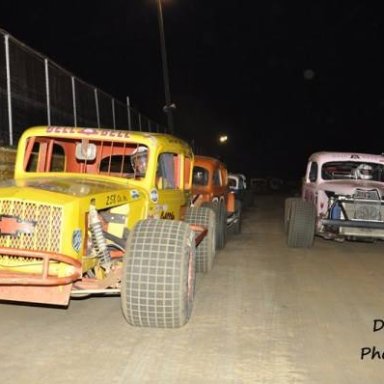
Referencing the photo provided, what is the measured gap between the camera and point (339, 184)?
1312 centimetres

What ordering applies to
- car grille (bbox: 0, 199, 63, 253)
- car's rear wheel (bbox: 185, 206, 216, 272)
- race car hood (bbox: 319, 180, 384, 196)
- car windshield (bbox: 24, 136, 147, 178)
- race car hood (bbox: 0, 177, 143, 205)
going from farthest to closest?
race car hood (bbox: 319, 180, 384, 196) < car's rear wheel (bbox: 185, 206, 216, 272) < car windshield (bbox: 24, 136, 147, 178) < race car hood (bbox: 0, 177, 143, 205) < car grille (bbox: 0, 199, 63, 253)

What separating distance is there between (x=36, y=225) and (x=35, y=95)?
8.20 m

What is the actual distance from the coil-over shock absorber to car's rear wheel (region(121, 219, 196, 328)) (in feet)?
0.90

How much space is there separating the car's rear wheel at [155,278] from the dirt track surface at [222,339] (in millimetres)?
246

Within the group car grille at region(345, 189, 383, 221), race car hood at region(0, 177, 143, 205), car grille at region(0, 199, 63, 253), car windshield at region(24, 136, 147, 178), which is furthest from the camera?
car grille at region(345, 189, 383, 221)

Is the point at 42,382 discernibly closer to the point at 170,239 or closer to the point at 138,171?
the point at 170,239

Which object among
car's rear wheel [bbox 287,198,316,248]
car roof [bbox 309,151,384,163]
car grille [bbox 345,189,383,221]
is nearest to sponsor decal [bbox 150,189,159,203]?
car's rear wheel [bbox 287,198,316,248]

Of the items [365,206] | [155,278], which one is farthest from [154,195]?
[365,206]

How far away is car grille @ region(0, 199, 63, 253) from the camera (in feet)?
17.4

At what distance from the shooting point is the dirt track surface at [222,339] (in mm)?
4797

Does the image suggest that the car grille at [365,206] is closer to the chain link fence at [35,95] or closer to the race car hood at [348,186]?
the race car hood at [348,186]

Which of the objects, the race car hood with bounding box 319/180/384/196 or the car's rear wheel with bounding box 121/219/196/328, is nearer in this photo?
the car's rear wheel with bounding box 121/219/196/328

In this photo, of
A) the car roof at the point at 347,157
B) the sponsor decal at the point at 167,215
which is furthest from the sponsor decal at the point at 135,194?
the car roof at the point at 347,157

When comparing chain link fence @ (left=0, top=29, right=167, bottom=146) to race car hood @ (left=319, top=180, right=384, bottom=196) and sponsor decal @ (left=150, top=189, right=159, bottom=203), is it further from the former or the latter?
race car hood @ (left=319, top=180, right=384, bottom=196)
